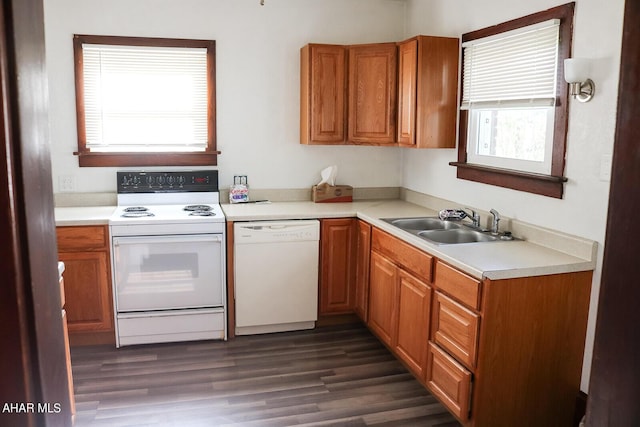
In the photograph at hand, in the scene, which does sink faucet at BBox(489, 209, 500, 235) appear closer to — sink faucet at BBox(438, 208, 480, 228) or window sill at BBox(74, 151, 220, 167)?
sink faucet at BBox(438, 208, 480, 228)

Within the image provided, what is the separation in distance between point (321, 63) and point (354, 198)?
1.16m

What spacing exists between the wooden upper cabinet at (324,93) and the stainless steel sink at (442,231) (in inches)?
35.7

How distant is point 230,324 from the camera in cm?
384

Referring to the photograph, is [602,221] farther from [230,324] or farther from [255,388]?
[230,324]

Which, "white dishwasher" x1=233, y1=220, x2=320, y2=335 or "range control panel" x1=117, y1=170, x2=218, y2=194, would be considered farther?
"range control panel" x1=117, y1=170, x2=218, y2=194

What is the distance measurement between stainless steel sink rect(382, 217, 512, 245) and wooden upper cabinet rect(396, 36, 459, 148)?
52 cm

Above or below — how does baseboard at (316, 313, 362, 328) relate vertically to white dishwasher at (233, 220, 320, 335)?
below

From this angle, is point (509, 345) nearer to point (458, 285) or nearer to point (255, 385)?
point (458, 285)

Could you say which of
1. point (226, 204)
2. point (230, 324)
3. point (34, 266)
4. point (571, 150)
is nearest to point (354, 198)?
point (226, 204)

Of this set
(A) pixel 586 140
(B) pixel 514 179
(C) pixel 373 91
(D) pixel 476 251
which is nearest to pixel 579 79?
(A) pixel 586 140

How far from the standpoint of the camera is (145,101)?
4043 millimetres

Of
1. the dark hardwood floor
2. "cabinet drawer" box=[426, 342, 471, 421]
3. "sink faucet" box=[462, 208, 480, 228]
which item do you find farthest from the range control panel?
"cabinet drawer" box=[426, 342, 471, 421]

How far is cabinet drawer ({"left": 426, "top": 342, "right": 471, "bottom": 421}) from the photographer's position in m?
2.55

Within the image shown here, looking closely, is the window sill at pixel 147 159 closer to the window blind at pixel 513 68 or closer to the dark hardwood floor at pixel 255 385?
the dark hardwood floor at pixel 255 385
